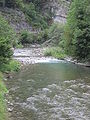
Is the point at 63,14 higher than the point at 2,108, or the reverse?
the point at 2,108

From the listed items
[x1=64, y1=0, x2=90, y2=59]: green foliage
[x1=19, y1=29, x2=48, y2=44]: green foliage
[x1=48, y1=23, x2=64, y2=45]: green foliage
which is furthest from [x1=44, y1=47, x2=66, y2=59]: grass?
[x1=19, y1=29, x2=48, y2=44]: green foliage

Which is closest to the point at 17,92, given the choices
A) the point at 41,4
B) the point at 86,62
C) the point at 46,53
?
the point at 86,62

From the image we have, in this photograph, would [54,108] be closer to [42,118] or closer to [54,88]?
[42,118]

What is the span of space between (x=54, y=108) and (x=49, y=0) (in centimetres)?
12731

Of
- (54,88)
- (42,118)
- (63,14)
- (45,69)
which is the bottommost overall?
(63,14)

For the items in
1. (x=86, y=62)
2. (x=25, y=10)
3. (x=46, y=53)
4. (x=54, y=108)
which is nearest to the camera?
(x=54, y=108)

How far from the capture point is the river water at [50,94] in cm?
2550

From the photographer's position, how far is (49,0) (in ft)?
494

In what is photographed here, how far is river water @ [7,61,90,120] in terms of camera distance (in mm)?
25500

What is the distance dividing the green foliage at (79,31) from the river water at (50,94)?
1291cm

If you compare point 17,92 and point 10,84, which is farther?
point 10,84

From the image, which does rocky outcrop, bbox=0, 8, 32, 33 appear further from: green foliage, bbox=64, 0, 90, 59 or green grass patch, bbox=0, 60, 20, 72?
green grass patch, bbox=0, 60, 20, 72

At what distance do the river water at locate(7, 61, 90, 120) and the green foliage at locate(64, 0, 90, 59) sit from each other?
12.9 meters

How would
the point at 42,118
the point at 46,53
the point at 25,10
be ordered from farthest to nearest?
the point at 25,10 → the point at 46,53 → the point at 42,118
